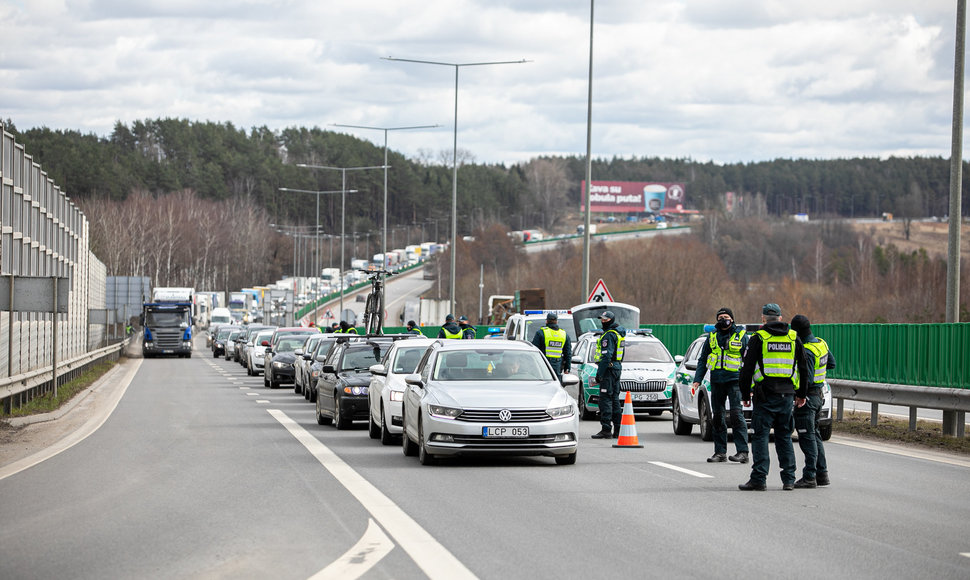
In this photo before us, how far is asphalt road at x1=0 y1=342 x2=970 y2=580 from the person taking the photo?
28.5ft

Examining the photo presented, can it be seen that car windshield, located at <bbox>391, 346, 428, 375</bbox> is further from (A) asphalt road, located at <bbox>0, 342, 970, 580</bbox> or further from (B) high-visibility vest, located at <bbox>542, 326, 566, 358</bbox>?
(B) high-visibility vest, located at <bbox>542, 326, 566, 358</bbox>

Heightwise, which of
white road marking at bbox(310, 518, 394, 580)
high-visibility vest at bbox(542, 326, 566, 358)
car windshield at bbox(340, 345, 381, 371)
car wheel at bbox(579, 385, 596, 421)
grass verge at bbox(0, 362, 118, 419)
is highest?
high-visibility vest at bbox(542, 326, 566, 358)

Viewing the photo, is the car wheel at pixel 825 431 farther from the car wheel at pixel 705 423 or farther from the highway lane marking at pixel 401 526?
the highway lane marking at pixel 401 526

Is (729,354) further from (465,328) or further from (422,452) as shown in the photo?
(465,328)

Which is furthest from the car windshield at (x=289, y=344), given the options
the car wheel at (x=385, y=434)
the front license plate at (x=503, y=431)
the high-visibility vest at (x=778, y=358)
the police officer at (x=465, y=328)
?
the high-visibility vest at (x=778, y=358)

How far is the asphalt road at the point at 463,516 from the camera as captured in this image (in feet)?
28.5

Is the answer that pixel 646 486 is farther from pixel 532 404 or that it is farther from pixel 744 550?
pixel 744 550

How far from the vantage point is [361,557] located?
8.96 meters

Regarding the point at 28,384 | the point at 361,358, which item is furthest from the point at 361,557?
the point at 28,384

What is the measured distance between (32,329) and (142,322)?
1566 inches

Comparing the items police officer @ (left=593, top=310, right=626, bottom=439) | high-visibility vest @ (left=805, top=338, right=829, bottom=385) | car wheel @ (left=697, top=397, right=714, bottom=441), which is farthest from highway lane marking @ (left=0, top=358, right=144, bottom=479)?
car wheel @ (left=697, top=397, right=714, bottom=441)

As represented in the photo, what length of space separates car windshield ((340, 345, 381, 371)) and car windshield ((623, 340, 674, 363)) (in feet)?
17.2

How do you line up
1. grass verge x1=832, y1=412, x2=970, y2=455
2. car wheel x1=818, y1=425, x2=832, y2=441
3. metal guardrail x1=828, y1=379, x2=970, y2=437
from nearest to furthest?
grass verge x1=832, y1=412, x2=970, y2=455
metal guardrail x1=828, y1=379, x2=970, y2=437
car wheel x1=818, y1=425, x2=832, y2=441

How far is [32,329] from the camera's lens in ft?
91.9
